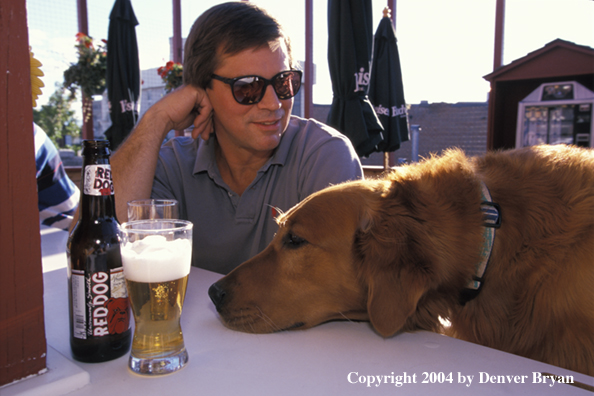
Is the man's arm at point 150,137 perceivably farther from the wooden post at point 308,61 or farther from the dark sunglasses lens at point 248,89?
the wooden post at point 308,61

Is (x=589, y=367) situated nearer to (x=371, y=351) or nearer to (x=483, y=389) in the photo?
(x=483, y=389)

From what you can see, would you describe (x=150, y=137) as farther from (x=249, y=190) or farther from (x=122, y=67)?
(x=122, y=67)

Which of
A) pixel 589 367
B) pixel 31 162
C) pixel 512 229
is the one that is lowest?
pixel 589 367

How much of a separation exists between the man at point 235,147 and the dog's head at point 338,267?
516 mm

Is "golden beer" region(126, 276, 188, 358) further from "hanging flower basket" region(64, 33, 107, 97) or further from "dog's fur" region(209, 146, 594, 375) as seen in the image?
"hanging flower basket" region(64, 33, 107, 97)

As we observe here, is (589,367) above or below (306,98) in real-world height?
below

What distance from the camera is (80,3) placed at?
7.85 metres

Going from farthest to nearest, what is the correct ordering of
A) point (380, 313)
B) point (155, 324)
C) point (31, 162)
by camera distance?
1. point (380, 313)
2. point (155, 324)
3. point (31, 162)

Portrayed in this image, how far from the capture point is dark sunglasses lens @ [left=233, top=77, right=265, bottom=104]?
182 cm

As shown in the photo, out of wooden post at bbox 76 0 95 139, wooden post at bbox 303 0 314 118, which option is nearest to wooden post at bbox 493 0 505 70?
wooden post at bbox 303 0 314 118

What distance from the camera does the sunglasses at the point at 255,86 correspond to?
5.99ft

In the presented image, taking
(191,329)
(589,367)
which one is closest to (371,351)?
(191,329)

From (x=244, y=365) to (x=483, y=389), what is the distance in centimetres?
47

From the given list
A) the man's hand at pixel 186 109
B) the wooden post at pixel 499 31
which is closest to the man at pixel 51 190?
the man's hand at pixel 186 109
